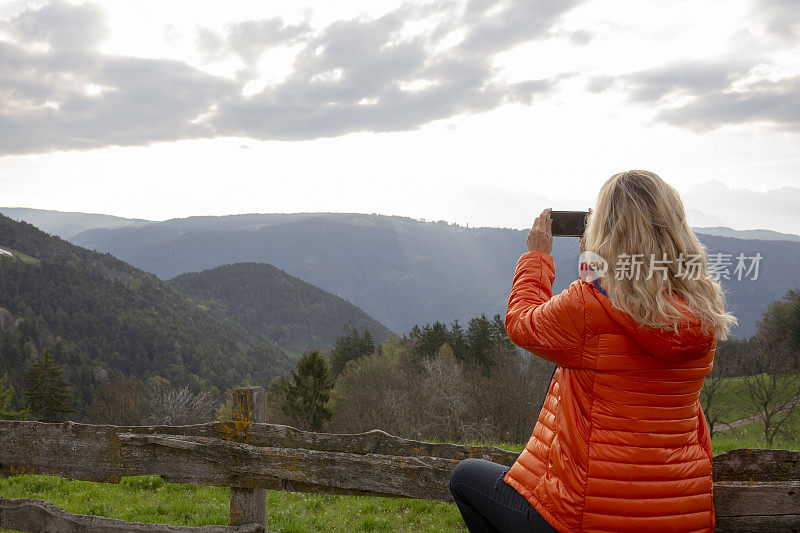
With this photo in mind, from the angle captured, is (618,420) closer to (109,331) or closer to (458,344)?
(458,344)

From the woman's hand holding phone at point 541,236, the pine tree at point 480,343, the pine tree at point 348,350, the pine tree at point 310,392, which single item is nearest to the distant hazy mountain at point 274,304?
the pine tree at point 348,350

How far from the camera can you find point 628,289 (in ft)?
6.37

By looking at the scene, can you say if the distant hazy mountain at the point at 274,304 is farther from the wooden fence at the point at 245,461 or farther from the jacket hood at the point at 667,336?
the jacket hood at the point at 667,336

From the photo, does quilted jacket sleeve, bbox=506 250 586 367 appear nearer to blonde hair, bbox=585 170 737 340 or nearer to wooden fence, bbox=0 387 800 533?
blonde hair, bbox=585 170 737 340

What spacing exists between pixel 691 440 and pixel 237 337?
134m

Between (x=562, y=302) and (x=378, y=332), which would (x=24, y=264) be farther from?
(x=562, y=302)

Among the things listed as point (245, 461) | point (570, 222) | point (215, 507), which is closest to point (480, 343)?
point (215, 507)

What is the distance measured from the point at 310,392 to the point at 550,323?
40.8 m

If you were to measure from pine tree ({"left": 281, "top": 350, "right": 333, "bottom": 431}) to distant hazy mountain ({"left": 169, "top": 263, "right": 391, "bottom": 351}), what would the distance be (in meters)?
112

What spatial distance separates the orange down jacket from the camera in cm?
200

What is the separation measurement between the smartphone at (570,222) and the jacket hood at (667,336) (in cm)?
67

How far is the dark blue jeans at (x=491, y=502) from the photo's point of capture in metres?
2.23

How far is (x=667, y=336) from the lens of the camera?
6.27 feet

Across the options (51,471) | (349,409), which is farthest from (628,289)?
(349,409)
